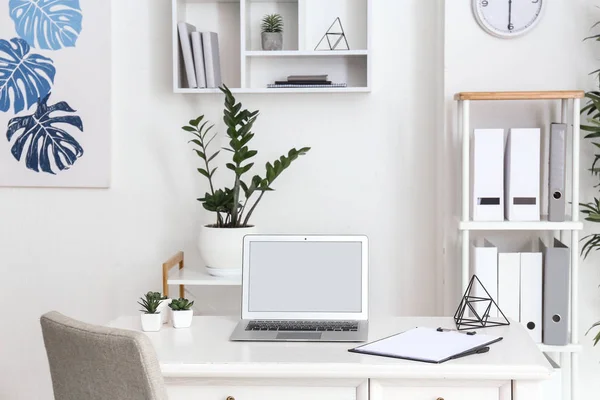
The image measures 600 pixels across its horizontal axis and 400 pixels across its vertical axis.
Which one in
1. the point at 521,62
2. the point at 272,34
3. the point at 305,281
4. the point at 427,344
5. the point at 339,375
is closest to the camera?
the point at 339,375

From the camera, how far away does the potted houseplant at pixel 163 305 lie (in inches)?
89.7

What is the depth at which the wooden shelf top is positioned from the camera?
289cm

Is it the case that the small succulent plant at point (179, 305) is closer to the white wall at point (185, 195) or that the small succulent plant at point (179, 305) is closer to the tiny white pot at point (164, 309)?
the tiny white pot at point (164, 309)

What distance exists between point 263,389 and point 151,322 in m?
0.43

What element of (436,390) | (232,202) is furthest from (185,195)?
(436,390)

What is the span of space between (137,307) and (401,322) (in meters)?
1.52

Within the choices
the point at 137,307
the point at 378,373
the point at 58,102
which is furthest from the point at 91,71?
the point at 378,373

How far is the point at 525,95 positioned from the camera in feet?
9.53

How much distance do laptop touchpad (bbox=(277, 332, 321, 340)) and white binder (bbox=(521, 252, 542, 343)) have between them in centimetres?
109

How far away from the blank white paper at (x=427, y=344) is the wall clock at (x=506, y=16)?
142 cm

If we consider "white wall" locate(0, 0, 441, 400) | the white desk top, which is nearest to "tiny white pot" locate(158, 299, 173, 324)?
the white desk top

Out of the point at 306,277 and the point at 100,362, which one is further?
the point at 306,277

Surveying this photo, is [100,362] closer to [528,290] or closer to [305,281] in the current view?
[305,281]

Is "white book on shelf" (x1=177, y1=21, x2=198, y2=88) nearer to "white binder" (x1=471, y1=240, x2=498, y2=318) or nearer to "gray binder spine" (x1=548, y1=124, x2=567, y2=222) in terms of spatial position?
"white binder" (x1=471, y1=240, x2=498, y2=318)
